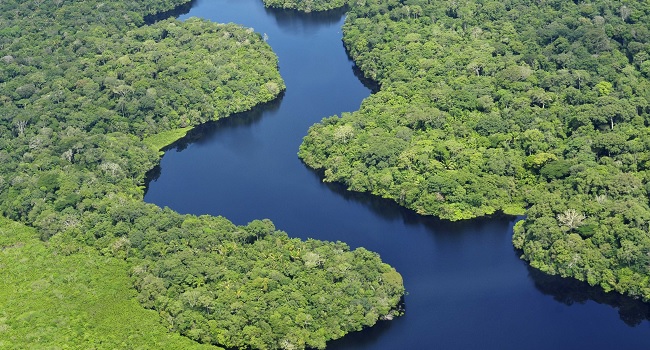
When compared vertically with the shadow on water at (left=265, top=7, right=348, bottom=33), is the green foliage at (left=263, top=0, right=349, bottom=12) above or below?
above

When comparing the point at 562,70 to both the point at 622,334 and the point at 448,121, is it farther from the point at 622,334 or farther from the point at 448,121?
the point at 622,334

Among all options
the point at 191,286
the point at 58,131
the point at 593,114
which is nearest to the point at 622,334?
the point at 593,114

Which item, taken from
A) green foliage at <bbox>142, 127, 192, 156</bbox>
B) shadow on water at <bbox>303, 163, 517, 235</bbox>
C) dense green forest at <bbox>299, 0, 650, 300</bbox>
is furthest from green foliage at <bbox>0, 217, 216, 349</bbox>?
dense green forest at <bbox>299, 0, 650, 300</bbox>

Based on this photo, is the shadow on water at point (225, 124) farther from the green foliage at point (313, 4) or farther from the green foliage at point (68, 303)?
the green foliage at point (313, 4)

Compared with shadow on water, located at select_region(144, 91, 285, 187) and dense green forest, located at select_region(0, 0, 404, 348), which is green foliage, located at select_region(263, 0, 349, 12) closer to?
dense green forest, located at select_region(0, 0, 404, 348)

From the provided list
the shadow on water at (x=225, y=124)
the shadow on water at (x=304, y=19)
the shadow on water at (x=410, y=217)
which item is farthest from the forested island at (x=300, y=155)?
the shadow on water at (x=304, y=19)

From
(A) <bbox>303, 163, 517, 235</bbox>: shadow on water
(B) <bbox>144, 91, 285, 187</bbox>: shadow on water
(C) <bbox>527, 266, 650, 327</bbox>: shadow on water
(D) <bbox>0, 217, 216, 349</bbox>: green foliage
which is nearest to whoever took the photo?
(D) <bbox>0, 217, 216, 349</bbox>: green foliage
